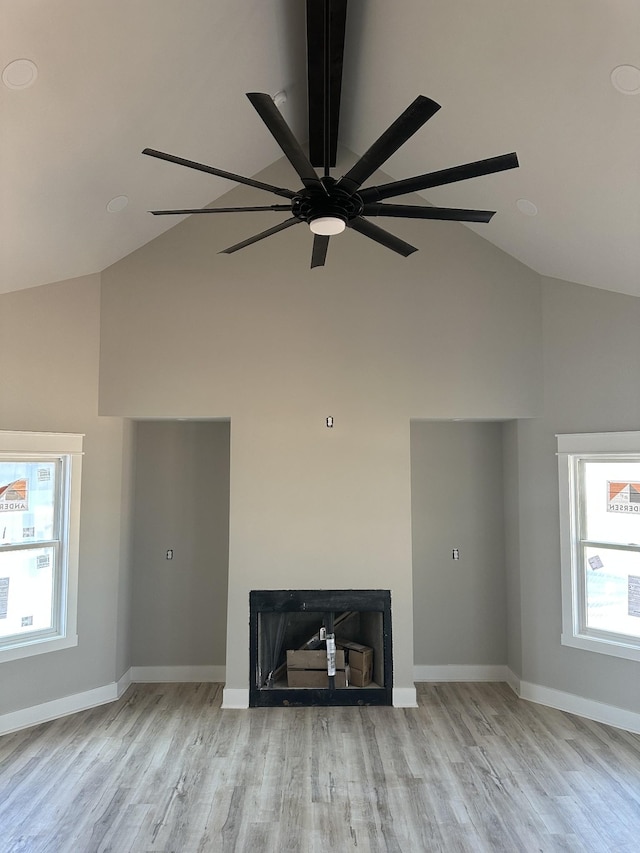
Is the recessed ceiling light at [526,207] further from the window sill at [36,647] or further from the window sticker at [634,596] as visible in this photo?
the window sill at [36,647]

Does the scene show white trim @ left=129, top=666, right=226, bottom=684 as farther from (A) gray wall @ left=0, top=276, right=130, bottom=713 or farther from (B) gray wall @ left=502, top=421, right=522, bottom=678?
(B) gray wall @ left=502, top=421, right=522, bottom=678

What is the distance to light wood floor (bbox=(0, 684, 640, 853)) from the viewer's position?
3.08 m

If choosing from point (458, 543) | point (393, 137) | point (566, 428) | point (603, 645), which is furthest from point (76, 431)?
point (603, 645)

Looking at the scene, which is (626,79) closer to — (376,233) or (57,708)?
(376,233)

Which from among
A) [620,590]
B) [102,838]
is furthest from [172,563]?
[620,590]

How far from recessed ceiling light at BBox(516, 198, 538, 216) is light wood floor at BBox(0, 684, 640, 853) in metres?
3.70

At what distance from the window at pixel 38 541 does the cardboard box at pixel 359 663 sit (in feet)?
7.24

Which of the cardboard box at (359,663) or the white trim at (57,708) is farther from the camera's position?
the cardboard box at (359,663)

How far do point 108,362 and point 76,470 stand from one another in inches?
36.1

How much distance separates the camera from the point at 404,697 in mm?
4832

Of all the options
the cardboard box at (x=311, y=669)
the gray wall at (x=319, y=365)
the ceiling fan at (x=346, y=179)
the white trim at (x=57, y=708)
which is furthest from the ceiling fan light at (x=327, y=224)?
the white trim at (x=57, y=708)

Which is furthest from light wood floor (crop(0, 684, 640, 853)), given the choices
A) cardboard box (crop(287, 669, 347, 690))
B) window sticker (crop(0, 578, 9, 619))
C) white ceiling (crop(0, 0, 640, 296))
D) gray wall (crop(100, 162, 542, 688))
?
white ceiling (crop(0, 0, 640, 296))

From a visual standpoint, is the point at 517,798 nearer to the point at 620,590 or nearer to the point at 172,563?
the point at 620,590

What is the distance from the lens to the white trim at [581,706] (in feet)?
14.3
